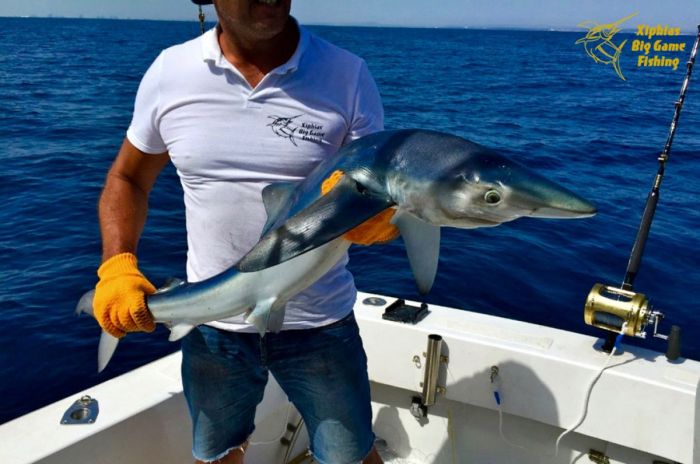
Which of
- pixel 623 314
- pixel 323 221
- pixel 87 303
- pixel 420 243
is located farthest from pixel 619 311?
pixel 87 303

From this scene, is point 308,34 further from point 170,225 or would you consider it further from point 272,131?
point 170,225

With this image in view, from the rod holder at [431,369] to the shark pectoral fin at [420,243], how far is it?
146 centimetres

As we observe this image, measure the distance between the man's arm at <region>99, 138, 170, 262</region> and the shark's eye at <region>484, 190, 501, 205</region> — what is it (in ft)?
5.02

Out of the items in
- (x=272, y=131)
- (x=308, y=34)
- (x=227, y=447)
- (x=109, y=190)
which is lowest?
(x=227, y=447)

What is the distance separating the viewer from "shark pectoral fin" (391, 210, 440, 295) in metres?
1.77

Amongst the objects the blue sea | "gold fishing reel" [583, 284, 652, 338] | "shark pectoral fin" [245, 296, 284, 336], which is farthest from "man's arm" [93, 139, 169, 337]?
the blue sea

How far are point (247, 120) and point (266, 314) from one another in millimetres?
725

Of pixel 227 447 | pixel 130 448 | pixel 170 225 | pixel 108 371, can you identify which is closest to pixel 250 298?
pixel 227 447

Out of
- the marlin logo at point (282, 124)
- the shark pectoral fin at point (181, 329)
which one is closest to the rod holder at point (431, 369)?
the shark pectoral fin at point (181, 329)

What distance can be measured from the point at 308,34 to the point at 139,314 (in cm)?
126

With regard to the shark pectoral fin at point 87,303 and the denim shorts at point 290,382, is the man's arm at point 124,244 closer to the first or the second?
the shark pectoral fin at point 87,303

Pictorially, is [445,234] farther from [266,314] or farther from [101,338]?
[266,314]

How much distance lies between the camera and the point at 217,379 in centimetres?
245

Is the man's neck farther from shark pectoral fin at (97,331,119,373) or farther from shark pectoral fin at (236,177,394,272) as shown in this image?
shark pectoral fin at (97,331,119,373)
